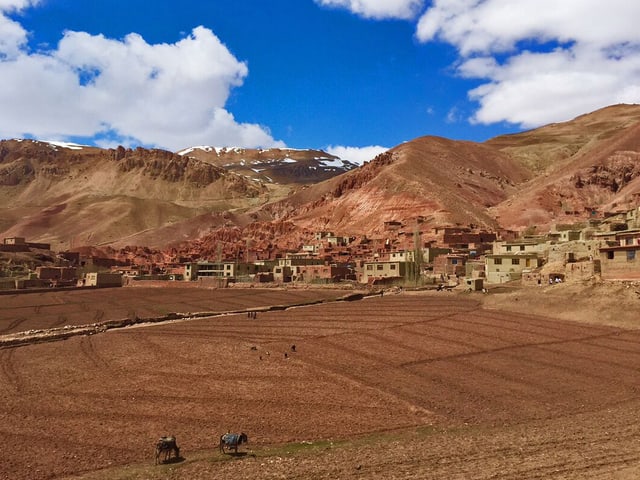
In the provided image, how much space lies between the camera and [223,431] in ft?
44.3

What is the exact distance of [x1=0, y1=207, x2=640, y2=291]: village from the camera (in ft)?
127

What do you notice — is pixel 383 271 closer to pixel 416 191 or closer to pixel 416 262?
pixel 416 262

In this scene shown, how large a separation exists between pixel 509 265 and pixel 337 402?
116 feet

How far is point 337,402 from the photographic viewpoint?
15766mm

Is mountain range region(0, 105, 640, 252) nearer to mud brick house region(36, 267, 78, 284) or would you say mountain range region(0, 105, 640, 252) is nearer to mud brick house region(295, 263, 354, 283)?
mud brick house region(295, 263, 354, 283)

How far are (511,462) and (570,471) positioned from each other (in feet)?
3.57

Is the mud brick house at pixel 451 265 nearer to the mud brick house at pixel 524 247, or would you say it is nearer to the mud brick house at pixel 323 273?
the mud brick house at pixel 524 247

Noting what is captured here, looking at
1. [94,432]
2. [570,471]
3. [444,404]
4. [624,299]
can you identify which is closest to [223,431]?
[94,432]

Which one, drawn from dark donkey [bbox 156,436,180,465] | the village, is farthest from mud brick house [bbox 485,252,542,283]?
dark donkey [bbox 156,436,180,465]

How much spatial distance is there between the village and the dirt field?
11107 millimetres

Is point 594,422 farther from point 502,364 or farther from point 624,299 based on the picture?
point 624,299

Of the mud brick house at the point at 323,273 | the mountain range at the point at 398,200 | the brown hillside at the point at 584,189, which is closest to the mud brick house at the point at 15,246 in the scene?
the mountain range at the point at 398,200

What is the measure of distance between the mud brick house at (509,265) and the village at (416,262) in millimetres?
81

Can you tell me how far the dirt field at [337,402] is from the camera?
1105cm
